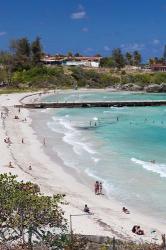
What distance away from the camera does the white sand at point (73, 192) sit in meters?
22.6

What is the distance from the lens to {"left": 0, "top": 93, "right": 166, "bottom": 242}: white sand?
22.6 meters

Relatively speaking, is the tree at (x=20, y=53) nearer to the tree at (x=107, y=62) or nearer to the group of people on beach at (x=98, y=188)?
the tree at (x=107, y=62)

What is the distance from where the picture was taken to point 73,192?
29.7 m

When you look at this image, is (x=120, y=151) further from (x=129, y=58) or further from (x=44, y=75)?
(x=129, y=58)

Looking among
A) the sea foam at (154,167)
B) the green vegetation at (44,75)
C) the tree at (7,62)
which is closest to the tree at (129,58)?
the green vegetation at (44,75)

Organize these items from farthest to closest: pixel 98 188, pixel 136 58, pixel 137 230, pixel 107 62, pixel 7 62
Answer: pixel 136 58 < pixel 107 62 < pixel 7 62 < pixel 98 188 < pixel 137 230

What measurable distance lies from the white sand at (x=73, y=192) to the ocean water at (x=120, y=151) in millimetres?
1323

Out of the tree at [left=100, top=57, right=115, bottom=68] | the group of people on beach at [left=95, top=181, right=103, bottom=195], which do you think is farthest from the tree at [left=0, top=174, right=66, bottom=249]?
the tree at [left=100, top=57, right=115, bottom=68]

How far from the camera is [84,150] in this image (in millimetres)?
43344

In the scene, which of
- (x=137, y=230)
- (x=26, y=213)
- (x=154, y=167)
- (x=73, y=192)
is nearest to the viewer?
(x=26, y=213)

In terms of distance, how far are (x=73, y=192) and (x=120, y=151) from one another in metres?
13.8

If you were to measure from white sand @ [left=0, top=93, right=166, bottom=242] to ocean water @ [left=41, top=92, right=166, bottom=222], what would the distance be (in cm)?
132

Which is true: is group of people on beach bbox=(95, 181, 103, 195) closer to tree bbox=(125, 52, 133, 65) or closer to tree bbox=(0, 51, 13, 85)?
tree bbox=(0, 51, 13, 85)

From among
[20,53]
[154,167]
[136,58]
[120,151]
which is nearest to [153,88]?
[20,53]
